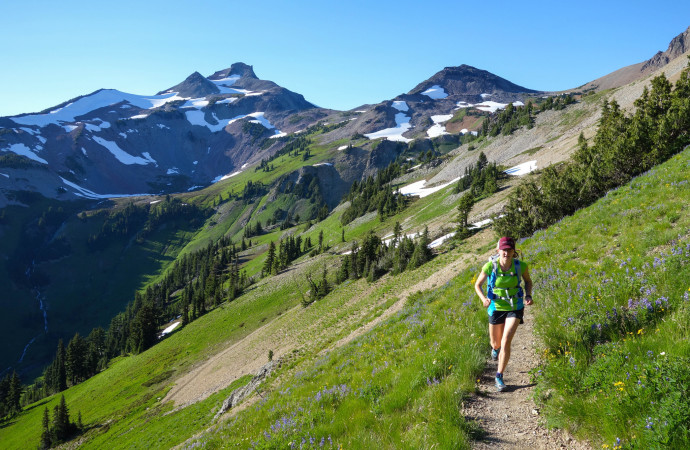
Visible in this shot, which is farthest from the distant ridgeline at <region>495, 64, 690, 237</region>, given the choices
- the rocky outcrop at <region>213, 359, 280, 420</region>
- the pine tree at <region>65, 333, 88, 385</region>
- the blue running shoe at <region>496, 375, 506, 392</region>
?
the pine tree at <region>65, 333, 88, 385</region>

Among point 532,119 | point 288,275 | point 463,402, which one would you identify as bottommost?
point 288,275

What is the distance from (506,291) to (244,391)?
80.9 ft

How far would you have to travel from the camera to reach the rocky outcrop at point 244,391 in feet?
78.7

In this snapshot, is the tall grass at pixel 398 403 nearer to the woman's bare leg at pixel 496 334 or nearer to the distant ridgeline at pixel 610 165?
the woman's bare leg at pixel 496 334

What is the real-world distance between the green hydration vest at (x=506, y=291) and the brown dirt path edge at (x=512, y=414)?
1.48m

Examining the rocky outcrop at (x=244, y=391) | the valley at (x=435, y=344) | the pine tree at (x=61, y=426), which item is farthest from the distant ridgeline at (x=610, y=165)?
the pine tree at (x=61, y=426)

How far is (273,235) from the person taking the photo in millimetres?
179500

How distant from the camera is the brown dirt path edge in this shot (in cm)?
481

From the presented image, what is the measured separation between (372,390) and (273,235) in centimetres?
17690

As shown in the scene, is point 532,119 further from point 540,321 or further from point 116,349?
point 116,349

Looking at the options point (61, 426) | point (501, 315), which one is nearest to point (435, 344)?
point (501, 315)

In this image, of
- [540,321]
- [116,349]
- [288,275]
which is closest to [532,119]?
[288,275]

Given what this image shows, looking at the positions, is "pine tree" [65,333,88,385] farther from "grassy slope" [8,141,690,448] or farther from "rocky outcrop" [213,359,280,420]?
"grassy slope" [8,141,690,448]

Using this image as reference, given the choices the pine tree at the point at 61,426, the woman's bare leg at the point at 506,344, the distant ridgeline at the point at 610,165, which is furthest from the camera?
the pine tree at the point at 61,426
